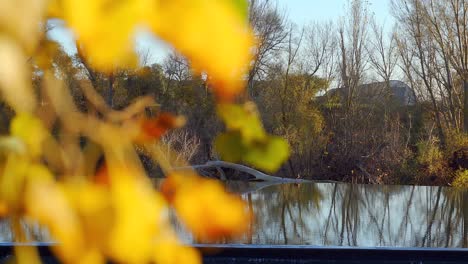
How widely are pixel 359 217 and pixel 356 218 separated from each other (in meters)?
0.02

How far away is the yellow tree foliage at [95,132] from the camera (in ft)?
0.66

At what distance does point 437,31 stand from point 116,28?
27.4ft

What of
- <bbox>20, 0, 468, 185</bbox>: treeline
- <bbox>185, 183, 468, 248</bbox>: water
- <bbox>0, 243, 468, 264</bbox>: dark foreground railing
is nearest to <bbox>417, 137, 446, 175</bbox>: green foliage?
<bbox>20, 0, 468, 185</bbox>: treeline

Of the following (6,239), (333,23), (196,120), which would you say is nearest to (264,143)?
(6,239)

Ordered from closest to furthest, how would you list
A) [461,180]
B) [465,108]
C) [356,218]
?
1. [356,218]
2. [461,180]
3. [465,108]

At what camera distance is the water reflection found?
190 centimetres

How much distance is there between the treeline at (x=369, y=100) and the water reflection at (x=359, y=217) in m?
2.83

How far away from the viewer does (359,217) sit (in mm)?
2414

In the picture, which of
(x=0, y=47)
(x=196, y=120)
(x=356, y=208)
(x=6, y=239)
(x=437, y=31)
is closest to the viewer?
(x=0, y=47)

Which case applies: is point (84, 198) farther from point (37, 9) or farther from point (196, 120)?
point (196, 120)

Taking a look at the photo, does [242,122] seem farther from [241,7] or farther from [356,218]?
[356,218]

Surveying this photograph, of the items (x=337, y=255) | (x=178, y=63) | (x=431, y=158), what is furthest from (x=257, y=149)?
(x=431, y=158)

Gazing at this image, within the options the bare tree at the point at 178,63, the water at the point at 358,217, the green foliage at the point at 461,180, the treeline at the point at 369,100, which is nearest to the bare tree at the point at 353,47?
the treeline at the point at 369,100

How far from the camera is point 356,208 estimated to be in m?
2.66
